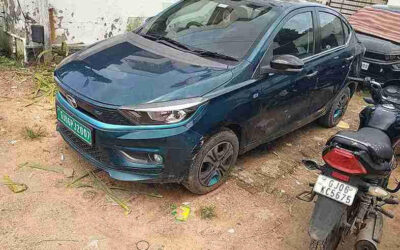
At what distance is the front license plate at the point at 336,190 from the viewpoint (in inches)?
102

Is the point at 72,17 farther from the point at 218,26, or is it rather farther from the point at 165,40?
the point at 218,26

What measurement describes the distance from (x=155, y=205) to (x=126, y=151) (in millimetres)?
614

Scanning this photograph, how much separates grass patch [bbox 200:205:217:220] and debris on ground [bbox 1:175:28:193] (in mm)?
1567

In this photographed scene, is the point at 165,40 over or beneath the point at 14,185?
over

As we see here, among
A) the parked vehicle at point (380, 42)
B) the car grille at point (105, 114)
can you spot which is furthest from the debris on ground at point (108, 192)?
the parked vehicle at point (380, 42)

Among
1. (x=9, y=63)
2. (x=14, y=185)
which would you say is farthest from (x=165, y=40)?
(x=9, y=63)

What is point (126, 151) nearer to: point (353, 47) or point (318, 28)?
point (318, 28)

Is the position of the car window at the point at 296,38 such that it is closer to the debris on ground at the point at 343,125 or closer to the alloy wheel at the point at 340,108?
the alloy wheel at the point at 340,108

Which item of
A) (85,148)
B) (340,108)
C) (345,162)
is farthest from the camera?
(340,108)

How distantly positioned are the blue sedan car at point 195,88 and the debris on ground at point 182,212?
0.20m

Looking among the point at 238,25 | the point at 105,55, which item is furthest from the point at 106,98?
the point at 238,25

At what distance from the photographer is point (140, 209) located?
3396 mm

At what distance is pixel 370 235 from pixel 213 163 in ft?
4.73

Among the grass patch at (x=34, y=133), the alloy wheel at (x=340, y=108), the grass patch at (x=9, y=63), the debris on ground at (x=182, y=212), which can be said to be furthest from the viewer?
the grass patch at (x=9, y=63)
